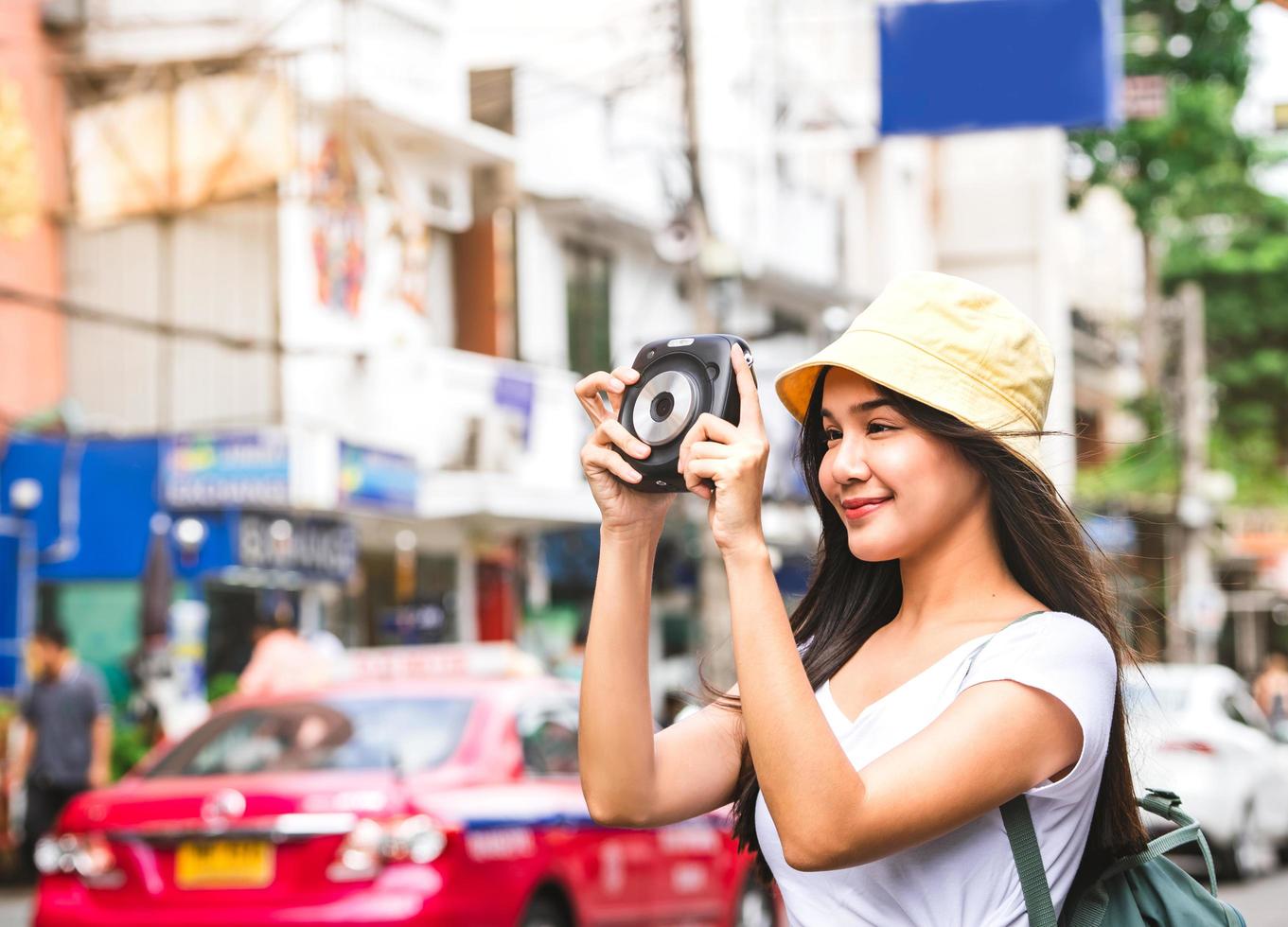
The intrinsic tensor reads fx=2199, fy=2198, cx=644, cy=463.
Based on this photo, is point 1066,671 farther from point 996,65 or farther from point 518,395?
point 518,395

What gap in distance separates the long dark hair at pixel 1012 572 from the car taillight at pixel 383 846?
472cm

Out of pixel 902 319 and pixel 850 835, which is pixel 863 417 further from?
pixel 850 835

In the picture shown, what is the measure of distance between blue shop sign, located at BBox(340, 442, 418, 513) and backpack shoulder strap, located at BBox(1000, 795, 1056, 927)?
17822 millimetres

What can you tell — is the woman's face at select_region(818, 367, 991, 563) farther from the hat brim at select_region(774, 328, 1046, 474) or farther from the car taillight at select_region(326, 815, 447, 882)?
the car taillight at select_region(326, 815, 447, 882)

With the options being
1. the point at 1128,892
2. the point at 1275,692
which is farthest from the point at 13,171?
the point at 1128,892

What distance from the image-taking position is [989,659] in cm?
251

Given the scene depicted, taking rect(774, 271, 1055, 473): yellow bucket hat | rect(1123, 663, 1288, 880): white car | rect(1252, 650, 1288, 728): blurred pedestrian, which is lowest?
rect(1252, 650, 1288, 728): blurred pedestrian

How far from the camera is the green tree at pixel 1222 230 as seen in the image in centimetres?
3391

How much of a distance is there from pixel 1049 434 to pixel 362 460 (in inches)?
708

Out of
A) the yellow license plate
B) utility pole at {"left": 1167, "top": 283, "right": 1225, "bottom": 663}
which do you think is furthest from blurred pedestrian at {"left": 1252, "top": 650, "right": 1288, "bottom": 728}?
the yellow license plate

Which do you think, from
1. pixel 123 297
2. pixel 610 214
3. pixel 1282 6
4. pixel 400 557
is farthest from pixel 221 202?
pixel 1282 6

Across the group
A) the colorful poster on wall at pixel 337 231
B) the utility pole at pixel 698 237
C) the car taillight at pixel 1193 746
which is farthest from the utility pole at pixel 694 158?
the car taillight at pixel 1193 746

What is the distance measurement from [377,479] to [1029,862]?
1854 cm

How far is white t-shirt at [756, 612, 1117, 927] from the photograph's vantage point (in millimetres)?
2465
